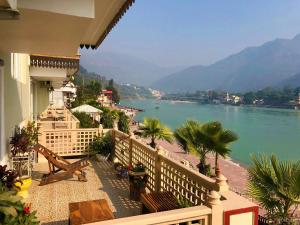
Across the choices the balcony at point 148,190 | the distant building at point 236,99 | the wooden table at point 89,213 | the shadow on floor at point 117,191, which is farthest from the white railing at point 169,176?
the distant building at point 236,99

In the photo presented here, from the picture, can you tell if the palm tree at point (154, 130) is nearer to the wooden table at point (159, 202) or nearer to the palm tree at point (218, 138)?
the palm tree at point (218, 138)

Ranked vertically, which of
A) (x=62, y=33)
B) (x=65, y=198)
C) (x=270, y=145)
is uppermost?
(x=62, y=33)

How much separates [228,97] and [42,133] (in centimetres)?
19345

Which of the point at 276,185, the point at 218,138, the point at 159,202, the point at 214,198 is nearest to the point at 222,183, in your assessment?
the point at 214,198

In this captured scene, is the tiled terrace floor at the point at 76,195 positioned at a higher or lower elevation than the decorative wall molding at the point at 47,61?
lower

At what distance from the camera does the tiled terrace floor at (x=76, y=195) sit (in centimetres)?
548

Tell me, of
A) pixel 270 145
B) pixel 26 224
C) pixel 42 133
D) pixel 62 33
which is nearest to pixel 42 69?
pixel 42 133

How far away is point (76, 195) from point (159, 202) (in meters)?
2.52

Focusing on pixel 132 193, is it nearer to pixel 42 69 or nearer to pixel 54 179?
pixel 54 179

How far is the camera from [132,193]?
20.4 ft

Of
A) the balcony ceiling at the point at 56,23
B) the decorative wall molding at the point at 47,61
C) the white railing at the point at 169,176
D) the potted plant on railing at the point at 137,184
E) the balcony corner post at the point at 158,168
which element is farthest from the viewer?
the decorative wall molding at the point at 47,61

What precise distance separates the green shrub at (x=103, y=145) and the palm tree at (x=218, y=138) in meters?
3.36

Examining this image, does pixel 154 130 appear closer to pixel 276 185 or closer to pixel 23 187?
pixel 23 187

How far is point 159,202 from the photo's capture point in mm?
4703
